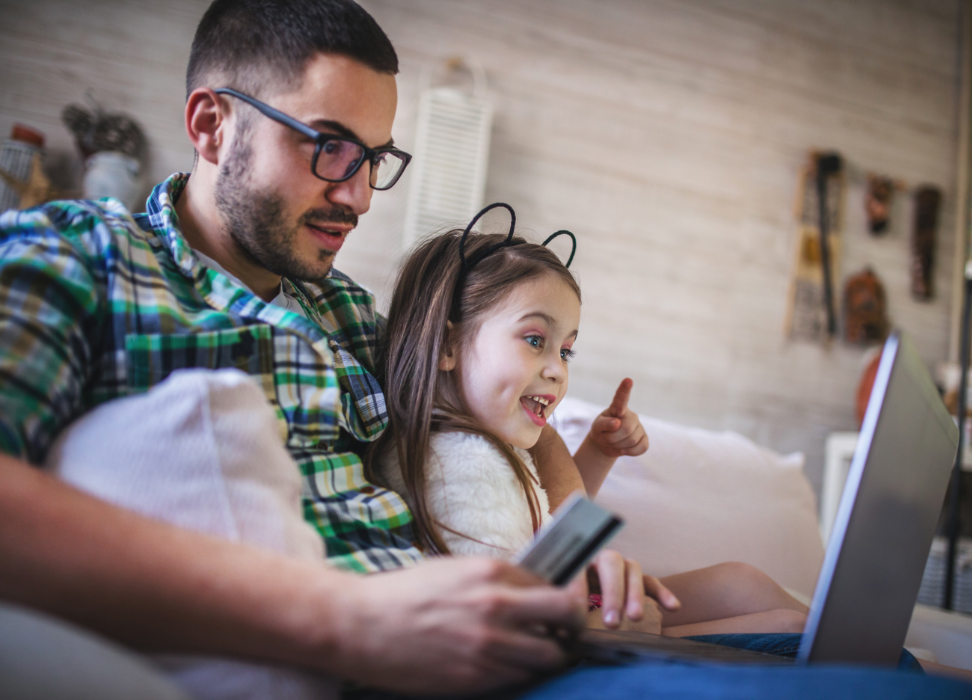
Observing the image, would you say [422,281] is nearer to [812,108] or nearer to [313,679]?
[313,679]

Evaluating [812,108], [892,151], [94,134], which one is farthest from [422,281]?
[892,151]

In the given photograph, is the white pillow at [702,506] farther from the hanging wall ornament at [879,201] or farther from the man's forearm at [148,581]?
the hanging wall ornament at [879,201]

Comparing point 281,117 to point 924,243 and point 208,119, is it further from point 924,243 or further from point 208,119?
point 924,243

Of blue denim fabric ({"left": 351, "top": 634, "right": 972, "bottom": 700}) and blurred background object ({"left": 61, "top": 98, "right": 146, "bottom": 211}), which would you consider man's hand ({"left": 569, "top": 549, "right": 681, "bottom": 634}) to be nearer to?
blue denim fabric ({"left": 351, "top": 634, "right": 972, "bottom": 700})

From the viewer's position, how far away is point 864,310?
312 centimetres

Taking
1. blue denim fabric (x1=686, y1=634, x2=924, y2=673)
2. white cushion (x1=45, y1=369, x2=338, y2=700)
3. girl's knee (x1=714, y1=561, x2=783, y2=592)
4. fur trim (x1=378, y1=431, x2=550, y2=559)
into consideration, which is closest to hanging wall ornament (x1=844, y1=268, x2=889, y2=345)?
girl's knee (x1=714, y1=561, x2=783, y2=592)

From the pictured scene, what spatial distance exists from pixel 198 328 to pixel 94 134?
1935 millimetres

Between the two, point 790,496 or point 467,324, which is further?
point 790,496

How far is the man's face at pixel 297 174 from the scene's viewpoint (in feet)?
3.21

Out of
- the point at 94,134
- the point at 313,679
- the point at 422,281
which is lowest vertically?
the point at 313,679

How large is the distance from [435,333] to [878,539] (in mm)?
687

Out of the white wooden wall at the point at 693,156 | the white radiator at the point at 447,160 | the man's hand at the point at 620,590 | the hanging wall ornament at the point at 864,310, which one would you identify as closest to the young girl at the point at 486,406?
the man's hand at the point at 620,590

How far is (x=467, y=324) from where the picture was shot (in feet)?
3.89

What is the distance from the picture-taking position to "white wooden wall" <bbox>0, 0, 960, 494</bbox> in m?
2.79
